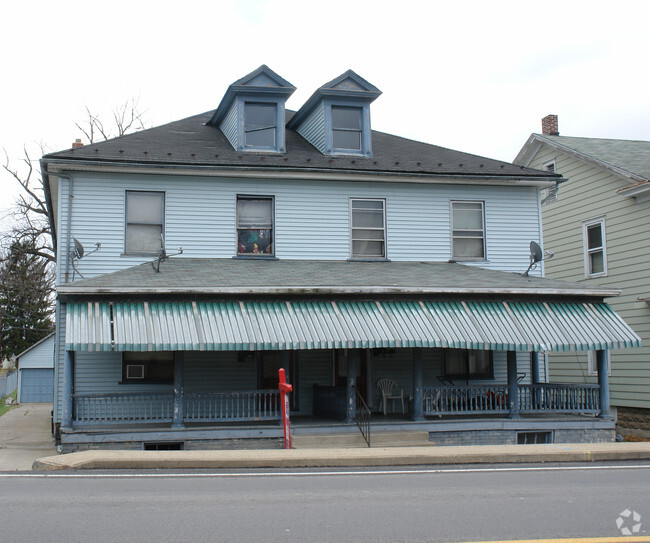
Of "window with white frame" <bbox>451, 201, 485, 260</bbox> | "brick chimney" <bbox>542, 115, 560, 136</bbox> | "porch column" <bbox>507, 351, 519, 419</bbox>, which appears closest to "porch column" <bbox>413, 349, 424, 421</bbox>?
"porch column" <bbox>507, 351, 519, 419</bbox>

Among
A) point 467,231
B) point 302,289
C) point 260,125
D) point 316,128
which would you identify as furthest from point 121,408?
point 467,231

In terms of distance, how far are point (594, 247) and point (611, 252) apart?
104 cm

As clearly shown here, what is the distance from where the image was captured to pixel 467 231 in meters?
19.9

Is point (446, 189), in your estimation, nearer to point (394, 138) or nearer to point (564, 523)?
point (394, 138)

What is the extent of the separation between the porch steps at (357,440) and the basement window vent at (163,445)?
2.29 meters

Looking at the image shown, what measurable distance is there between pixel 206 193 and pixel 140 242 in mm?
1982

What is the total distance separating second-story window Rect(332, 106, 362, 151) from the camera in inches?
793

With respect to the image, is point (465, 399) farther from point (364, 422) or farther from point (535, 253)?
point (535, 253)

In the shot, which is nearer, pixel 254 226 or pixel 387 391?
pixel 387 391

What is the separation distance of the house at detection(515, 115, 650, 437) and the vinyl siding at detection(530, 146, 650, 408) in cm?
3

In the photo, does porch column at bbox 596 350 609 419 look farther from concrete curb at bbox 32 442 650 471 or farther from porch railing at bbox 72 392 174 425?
porch railing at bbox 72 392 174 425

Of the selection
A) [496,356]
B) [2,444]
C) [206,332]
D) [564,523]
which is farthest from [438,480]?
[2,444]

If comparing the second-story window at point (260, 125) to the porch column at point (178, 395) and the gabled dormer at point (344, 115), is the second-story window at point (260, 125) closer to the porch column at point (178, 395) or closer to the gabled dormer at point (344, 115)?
the gabled dormer at point (344, 115)

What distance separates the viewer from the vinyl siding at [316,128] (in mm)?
20109
